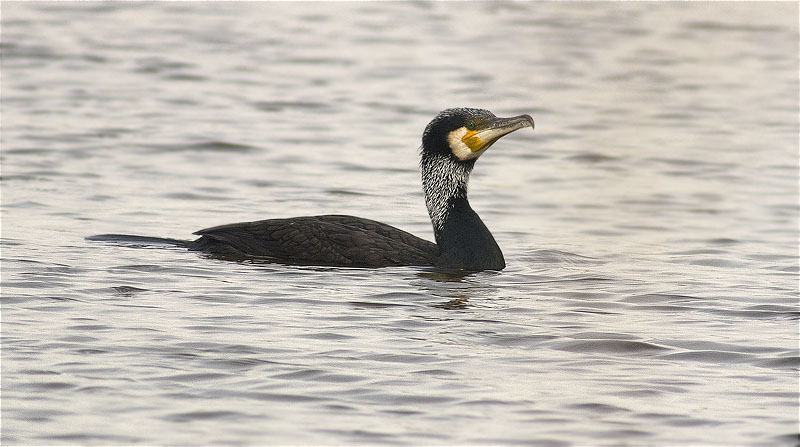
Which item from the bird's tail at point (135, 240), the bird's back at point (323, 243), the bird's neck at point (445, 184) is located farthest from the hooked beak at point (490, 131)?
the bird's tail at point (135, 240)

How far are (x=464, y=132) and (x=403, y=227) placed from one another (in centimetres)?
203

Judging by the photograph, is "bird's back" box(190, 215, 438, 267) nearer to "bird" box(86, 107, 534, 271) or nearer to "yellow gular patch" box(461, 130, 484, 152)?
"bird" box(86, 107, 534, 271)

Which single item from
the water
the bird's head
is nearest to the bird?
the bird's head

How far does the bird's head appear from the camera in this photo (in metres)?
9.61

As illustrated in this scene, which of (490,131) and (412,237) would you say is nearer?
(490,131)

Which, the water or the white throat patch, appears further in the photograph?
the white throat patch

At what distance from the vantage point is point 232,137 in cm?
1526

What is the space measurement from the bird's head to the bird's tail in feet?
6.35

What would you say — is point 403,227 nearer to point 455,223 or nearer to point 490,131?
point 455,223

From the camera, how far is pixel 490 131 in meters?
9.60

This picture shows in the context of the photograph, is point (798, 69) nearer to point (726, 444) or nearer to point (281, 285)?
point (281, 285)

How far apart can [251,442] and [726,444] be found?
6.40 ft

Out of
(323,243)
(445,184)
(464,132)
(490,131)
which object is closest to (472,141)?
(464,132)

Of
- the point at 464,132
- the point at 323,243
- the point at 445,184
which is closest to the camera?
the point at 323,243
